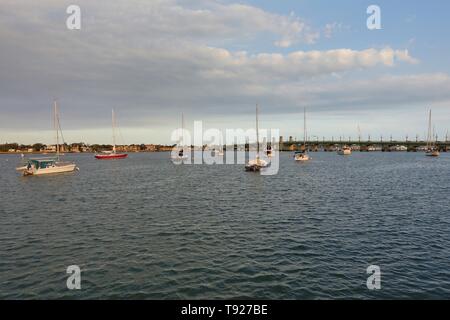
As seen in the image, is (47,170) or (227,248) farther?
(47,170)

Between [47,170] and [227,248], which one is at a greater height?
[47,170]

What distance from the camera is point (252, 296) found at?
14.0 meters

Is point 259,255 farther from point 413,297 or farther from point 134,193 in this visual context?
point 134,193

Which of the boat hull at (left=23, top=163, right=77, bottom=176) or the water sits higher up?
the boat hull at (left=23, top=163, right=77, bottom=176)

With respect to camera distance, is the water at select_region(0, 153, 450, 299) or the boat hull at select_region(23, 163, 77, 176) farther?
the boat hull at select_region(23, 163, 77, 176)

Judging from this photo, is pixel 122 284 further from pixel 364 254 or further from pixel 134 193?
pixel 134 193

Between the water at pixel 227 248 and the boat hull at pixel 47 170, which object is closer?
the water at pixel 227 248

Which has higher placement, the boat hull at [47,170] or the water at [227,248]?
the boat hull at [47,170]

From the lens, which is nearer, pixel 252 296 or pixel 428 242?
pixel 252 296
